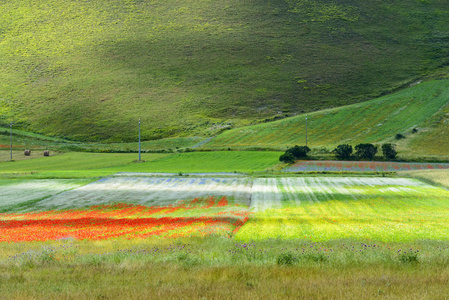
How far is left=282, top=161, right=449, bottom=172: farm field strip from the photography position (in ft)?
204

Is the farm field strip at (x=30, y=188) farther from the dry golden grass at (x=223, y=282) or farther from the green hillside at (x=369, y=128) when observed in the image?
the green hillside at (x=369, y=128)

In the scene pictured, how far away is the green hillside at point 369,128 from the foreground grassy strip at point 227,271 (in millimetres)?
74636

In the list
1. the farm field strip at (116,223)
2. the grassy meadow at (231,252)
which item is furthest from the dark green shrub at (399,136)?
the farm field strip at (116,223)

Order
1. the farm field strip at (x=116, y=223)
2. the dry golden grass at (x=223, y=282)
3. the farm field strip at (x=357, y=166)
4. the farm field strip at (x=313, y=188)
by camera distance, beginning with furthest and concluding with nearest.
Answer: the farm field strip at (x=357, y=166) → the farm field strip at (x=313, y=188) → the farm field strip at (x=116, y=223) → the dry golden grass at (x=223, y=282)

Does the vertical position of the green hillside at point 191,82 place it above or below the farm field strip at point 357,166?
above

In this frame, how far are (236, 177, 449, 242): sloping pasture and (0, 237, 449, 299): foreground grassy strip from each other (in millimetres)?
3598

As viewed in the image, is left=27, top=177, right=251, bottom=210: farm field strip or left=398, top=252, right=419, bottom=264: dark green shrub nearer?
left=398, top=252, right=419, bottom=264: dark green shrub

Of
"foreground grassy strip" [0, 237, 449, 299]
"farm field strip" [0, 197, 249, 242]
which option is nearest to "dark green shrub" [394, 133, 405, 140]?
"farm field strip" [0, 197, 249, 242]

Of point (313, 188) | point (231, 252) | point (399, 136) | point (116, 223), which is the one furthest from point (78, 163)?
point (399, 136)

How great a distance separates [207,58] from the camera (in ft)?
610

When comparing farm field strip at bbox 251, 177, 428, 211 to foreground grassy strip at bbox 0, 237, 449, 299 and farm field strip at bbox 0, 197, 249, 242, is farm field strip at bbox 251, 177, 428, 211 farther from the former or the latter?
foreground grassy strip at bbox 0, 237, 449, 299

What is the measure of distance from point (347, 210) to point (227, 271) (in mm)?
21535

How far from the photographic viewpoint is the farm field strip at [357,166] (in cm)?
6217

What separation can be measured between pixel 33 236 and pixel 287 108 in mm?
130677
